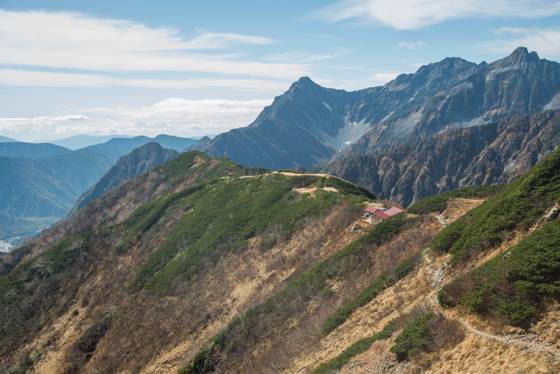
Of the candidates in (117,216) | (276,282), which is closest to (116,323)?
(276,282)

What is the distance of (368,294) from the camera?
3569 cm

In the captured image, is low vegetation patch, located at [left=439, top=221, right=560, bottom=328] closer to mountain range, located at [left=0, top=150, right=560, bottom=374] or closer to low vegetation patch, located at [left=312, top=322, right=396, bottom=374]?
mountain range, located at [left=0, top=150, right=560, bottom=374]

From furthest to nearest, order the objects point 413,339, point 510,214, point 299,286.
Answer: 1. point 299,286
2. point 510,214
3. point 413,339

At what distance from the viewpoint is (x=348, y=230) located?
180ft

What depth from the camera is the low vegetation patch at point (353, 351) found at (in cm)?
2753

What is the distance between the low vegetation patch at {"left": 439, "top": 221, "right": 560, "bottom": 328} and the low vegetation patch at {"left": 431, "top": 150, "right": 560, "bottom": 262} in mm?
3385

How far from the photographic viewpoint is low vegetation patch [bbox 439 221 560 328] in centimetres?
2228

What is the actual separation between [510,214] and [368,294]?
1226cm

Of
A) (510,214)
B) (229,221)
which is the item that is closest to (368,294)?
(510,214)

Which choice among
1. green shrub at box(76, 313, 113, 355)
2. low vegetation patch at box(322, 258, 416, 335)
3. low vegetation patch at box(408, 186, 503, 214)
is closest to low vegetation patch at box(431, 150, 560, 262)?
low vegetation patch at box(322, 258, 416, 335)

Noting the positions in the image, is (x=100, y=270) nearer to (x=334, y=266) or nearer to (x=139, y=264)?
(x=139, y=264)

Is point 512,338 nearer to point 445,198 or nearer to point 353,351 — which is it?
point 353,351

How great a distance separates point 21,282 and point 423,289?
267 feet

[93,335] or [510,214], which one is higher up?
[510,214]
